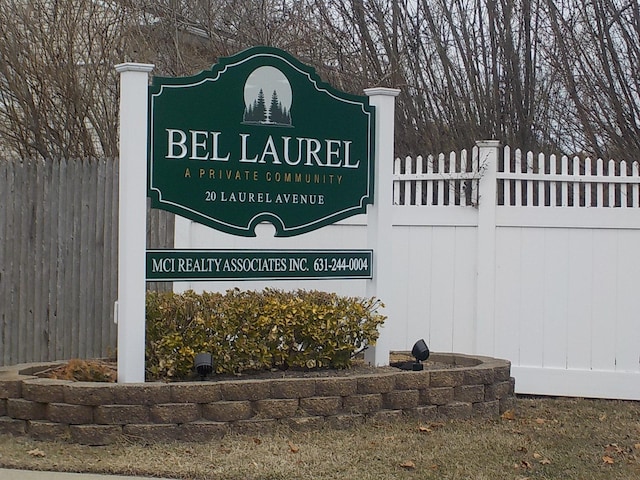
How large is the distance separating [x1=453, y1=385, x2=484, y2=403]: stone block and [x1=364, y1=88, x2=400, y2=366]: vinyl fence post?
713mm

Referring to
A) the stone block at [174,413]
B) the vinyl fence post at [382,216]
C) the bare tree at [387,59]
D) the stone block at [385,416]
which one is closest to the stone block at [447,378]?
the stone block at [385,416]

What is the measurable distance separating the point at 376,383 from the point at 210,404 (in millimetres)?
1363

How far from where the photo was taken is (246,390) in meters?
7.14

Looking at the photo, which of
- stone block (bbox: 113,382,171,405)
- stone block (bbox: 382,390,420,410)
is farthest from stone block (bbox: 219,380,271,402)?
stone block (bbox: 382,390,420,410)

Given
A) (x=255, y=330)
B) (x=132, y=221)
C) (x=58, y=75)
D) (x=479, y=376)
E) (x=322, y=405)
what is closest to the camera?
(x=132, y=221)

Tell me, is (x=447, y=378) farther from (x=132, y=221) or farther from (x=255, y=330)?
(x=132, y=221)

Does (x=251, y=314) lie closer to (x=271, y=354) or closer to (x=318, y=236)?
(x=271, y=354)

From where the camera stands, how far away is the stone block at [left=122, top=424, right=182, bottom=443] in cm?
679

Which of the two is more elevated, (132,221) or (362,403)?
(132,221)

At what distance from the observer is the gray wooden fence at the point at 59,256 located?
31.1ft

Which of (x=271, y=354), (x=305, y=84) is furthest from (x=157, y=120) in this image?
(x=271, y=354)

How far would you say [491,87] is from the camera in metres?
12.0

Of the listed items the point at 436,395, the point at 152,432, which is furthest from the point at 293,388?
the point at 436,395

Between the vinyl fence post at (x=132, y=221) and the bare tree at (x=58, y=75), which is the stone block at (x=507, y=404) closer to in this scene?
the vinyl fence post at (x=132, y=221)
